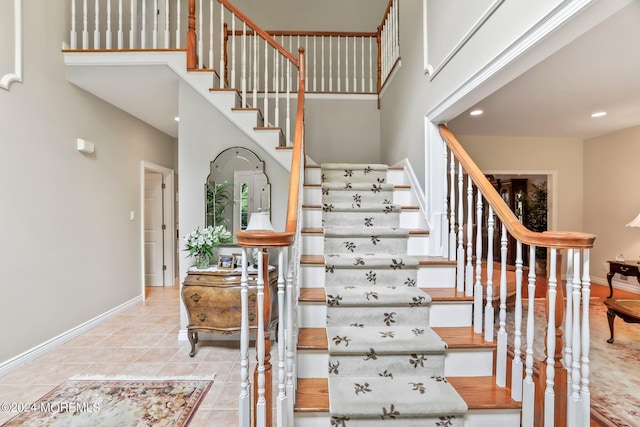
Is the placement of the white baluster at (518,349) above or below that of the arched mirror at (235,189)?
below

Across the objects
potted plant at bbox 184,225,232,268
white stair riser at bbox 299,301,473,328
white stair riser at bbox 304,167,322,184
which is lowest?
white stair riser at bbox 299,301,473,328

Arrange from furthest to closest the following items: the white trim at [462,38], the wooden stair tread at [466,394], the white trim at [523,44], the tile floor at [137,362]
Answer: the tile floor at [137,362]
the white trim at [462,38]
the wooden stair tread at [466,394]
the white trim at [523,44]

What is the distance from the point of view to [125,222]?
4023 mm

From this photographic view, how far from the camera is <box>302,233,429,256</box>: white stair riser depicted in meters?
2.49

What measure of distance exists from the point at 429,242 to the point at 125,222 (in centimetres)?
375

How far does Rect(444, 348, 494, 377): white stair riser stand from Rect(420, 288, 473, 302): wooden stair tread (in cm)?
33

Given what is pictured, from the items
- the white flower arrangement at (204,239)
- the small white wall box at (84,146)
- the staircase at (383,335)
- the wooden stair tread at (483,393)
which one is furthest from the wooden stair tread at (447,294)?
the small white wall box at (84,146)

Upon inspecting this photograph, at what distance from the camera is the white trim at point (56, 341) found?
8.11 feet

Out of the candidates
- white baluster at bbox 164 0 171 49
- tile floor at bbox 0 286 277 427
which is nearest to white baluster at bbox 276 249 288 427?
tile floor at bbox 0 286 277 427

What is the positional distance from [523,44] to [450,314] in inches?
62.5

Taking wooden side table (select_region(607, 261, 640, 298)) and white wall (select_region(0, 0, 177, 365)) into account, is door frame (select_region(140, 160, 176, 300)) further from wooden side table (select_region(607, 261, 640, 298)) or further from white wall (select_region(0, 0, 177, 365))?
wooden side table (select_region(607, 261, 640, 298))

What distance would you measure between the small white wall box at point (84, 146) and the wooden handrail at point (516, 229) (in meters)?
3.55

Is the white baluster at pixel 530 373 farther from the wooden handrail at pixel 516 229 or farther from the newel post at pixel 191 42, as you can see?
the newel post at pixel 191 42

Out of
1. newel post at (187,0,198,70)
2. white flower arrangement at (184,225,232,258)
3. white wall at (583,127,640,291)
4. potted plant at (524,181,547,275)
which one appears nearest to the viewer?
white flower arrangement at (184,225,232,258)
